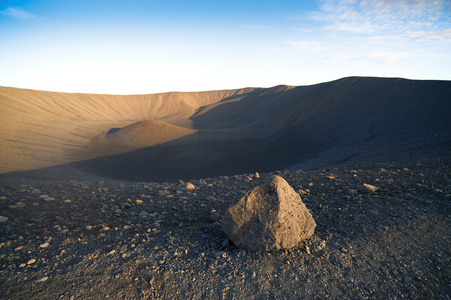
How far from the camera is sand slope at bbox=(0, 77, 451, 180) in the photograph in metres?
16.8

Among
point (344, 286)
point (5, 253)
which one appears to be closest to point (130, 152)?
point (5, 253)

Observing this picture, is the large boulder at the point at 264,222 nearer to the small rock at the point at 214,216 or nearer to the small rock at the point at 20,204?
the small rock at the point at 214,216

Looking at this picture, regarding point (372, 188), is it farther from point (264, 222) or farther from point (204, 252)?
point (204, 252)

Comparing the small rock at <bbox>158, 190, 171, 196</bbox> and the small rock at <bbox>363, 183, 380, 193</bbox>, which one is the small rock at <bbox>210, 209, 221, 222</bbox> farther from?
the small rock at <bbox>363, 183, 380, 193</bbox>

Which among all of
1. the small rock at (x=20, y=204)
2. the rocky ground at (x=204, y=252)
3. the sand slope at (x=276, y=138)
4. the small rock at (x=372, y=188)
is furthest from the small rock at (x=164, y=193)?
the sand slope at (x=276, y=138)

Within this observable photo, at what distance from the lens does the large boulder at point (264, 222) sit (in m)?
3.24

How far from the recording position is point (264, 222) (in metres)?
3.25

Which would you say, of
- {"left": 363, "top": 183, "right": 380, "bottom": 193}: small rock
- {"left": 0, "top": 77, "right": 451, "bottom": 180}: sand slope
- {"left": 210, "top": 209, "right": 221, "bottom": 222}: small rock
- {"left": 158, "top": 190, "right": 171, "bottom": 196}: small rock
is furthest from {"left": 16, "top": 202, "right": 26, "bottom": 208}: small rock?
{"left": 0, "top": 77, "right": 451, "bottom": 180}: sand slope

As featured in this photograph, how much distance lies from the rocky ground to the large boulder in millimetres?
148

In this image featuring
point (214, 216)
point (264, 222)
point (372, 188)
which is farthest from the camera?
point (372, 188)

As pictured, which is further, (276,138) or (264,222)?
(276,138)

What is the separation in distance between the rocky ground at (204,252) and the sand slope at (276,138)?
28.3 feet

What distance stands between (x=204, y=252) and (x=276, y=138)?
2574 cm

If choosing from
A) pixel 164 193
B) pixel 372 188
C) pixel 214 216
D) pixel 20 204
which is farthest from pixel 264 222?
pixel 20 204
